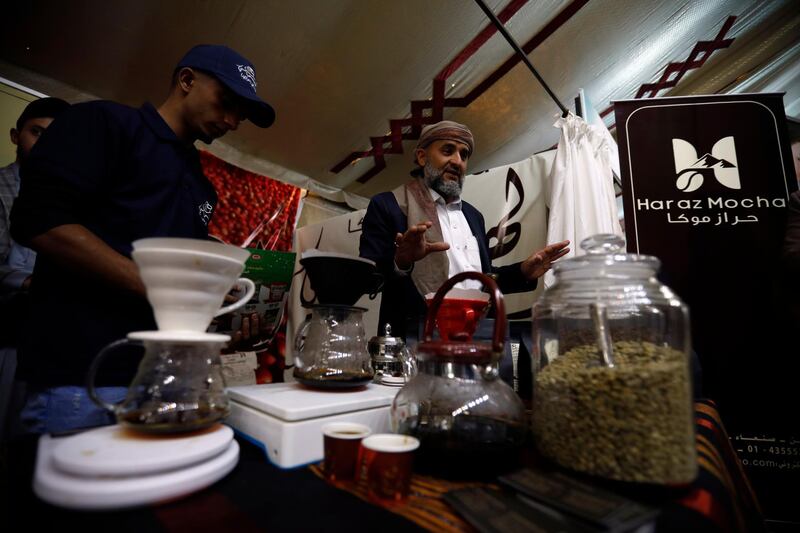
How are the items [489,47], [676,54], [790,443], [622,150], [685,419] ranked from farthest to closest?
[676,54] < [489,47] < [622,150] < [790,443] < [685,419]

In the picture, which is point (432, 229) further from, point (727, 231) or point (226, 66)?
point (727, 231)

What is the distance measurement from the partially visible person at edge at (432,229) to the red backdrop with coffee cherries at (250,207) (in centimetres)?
159

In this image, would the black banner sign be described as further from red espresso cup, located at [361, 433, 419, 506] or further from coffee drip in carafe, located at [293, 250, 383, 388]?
red espresso cup, located at [361, 433, 419, 506]

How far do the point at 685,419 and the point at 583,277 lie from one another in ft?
0.90

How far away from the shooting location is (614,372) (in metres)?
0.56

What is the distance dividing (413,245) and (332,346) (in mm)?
521

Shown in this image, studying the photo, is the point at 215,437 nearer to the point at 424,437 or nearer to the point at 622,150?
the point at 424,437

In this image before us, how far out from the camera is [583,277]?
2.31 feet

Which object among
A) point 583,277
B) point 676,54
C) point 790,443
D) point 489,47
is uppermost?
point 676,54

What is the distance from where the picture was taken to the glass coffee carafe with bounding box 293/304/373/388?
3.18 ft

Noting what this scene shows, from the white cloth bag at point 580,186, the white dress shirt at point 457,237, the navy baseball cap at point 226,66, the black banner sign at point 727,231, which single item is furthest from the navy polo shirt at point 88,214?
the black banner sign at point 727,231

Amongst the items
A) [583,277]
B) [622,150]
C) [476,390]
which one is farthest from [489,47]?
[476,390]

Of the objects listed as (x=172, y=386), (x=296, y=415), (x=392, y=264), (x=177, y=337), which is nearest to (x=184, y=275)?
(x=177, y=337)

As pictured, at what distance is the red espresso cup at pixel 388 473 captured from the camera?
1.73 ft
